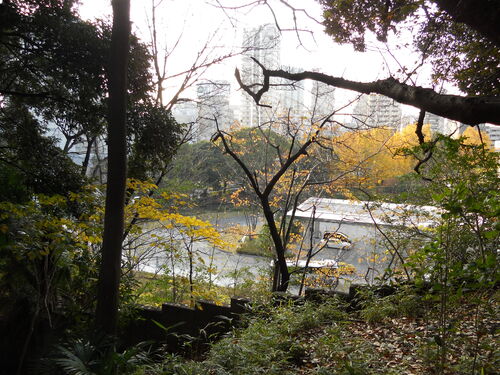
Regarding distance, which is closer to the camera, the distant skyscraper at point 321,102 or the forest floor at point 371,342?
the forest floor at point 371,342

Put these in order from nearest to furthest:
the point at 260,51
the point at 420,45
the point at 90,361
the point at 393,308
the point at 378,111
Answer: the point at 90,361 < the point at 393,308 < the point at 420,45 < the point at 378,111 < the point at 260,51

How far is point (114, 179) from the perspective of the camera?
367 centimetres

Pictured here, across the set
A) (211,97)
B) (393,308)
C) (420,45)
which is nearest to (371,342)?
(393,308)

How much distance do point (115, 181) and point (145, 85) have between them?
7.04ft

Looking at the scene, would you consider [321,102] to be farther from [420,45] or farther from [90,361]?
[90,361]

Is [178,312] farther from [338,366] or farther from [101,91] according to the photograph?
[101,91]

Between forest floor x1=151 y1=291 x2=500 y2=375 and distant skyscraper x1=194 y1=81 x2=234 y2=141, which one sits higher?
distant skyscraper x1=194 y1=81 x2=234 y2=141

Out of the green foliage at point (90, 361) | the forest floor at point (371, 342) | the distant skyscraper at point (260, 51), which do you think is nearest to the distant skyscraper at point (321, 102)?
the distant skyscraper at point (260, 51)

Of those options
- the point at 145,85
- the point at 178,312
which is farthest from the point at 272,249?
the point at 145,85

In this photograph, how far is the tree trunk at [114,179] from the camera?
3.67 meters

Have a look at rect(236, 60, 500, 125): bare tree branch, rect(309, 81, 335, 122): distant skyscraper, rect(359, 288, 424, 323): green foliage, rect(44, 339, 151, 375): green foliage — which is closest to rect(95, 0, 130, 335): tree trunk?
rect(44, 339, 151, 375): green foliage

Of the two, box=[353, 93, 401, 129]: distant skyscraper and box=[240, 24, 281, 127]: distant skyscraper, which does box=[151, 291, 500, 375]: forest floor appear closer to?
box=[353, 93, 401, 129]: distant skyscraper

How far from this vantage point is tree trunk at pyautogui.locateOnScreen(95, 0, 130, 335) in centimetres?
367

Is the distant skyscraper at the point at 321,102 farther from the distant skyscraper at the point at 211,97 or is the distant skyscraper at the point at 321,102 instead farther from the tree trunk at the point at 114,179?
the tree trunk at the point at 114,179
